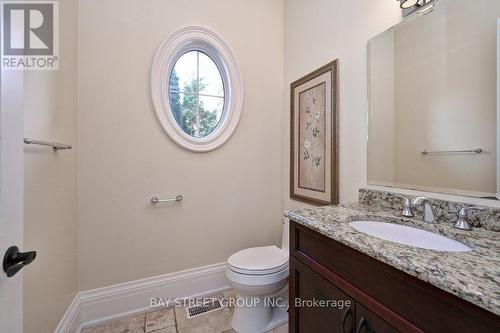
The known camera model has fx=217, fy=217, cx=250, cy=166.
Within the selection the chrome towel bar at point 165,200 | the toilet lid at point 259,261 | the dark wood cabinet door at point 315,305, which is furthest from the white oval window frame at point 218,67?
the dark wood cabinet door at point 315,305

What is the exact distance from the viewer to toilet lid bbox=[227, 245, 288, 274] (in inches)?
54.3

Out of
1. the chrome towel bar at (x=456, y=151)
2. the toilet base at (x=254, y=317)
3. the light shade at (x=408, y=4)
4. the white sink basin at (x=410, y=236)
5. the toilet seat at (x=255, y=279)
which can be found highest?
the light shade at (x=408, y=4)

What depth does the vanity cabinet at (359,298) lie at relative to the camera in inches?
20.4

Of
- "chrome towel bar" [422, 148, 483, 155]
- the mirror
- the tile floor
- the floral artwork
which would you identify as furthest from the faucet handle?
the tile floor

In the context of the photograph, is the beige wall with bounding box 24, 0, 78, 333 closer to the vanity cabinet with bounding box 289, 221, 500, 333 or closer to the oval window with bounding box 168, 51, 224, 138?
the oval window with bounding box 168, 51, 224, 138

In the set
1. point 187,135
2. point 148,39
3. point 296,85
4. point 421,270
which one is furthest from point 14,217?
point 296,85

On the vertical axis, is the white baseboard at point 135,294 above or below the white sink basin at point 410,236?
below

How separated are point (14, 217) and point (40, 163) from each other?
62cm

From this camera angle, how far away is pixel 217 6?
71.9 inches

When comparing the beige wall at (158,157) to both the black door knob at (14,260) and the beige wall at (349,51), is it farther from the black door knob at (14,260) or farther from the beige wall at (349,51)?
the black door knob at (14,260)

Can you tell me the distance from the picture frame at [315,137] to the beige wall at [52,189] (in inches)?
63.9

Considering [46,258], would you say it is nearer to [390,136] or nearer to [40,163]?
[40,163]

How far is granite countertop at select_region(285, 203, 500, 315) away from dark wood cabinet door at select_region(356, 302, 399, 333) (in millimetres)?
196

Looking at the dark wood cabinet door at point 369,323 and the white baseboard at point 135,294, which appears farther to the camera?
the white baseboard at point 135,294
